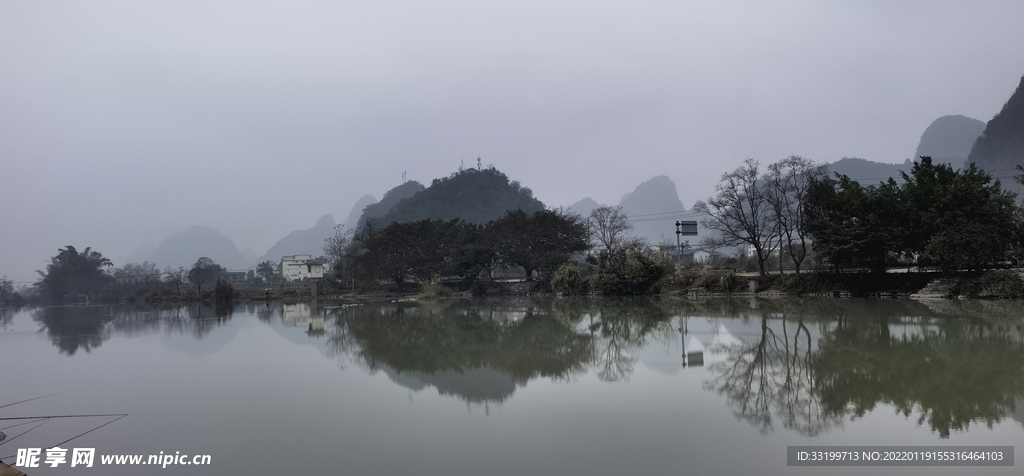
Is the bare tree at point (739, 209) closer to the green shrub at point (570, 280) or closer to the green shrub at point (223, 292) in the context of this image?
the green shrub at point (570, 280)

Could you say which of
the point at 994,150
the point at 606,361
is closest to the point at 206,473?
the point at 606,361

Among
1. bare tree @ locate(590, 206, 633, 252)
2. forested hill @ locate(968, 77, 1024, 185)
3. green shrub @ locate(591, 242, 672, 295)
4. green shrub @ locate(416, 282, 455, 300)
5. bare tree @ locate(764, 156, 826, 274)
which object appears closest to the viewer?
bare tree @ locate(764, 156, 826, 274)

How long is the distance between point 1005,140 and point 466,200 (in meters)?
71.2

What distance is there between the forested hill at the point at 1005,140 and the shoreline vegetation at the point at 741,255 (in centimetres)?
5693

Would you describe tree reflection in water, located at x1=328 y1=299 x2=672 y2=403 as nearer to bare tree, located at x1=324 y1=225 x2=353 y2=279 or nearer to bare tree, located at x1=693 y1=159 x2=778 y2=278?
bare tree, located at x1=693 y1=159 x2=778 y2=278

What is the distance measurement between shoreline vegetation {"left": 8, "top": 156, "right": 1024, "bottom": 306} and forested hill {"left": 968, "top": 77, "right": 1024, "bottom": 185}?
56.9 metres

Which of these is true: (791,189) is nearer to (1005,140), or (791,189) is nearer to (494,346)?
(494,346)

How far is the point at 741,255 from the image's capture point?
35.0 m

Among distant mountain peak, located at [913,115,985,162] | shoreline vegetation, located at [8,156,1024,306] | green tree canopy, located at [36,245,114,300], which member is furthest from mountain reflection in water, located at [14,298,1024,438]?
distant mountain peak, located at [913,115,985,162]

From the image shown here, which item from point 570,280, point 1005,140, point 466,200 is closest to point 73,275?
point 570,280

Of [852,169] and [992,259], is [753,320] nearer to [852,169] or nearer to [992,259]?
[992,259]

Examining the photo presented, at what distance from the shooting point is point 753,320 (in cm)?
1480

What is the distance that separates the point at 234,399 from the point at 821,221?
2272cm

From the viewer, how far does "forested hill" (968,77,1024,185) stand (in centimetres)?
6925
